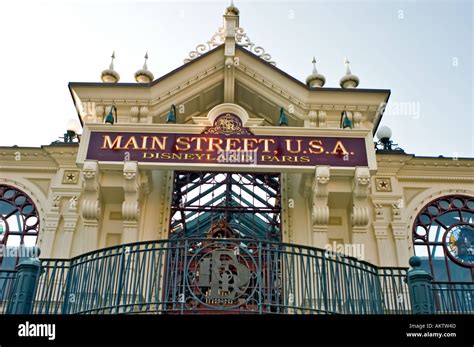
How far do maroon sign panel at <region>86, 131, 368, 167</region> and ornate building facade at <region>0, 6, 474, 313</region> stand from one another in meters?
0.02

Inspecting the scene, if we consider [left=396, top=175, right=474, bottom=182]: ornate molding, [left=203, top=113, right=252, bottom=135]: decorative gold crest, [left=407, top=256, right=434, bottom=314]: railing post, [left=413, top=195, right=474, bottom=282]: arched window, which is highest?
[left=203, top=113, right=252, bottom=135]: decorative gold crest

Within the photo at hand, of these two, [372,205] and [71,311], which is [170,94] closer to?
[372,205]

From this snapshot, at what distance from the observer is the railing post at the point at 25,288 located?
8.18 metres

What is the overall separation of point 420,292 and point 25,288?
17.8 ft

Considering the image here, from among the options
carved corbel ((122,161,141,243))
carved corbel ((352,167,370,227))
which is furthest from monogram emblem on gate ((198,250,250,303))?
carved corbel ((352,167,370,227))

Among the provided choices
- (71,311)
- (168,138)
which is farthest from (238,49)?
(71,311)

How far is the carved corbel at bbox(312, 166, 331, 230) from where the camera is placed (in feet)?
35.8

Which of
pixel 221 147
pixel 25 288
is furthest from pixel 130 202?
pixel 25 288

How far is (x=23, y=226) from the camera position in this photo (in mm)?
11688

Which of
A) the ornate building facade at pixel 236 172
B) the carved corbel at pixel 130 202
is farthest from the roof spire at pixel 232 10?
the carved corbel at pixel 130 202

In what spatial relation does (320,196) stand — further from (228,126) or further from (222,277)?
(222,277)

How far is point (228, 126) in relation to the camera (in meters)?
11.9

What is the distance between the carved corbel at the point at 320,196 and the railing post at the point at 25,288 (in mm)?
4963

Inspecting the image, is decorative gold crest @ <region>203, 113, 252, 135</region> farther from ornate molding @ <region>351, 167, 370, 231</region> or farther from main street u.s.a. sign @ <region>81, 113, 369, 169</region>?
ornate molding @ <region>351, 167, 370, 231</region>
